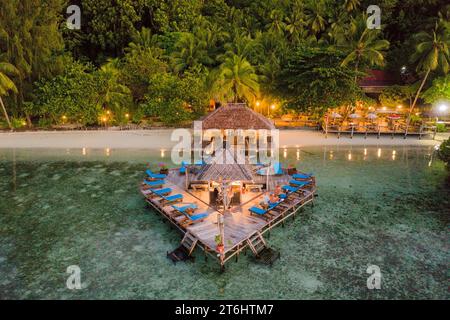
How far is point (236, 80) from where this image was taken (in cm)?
3978

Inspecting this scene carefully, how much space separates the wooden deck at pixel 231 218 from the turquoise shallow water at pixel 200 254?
0.57m

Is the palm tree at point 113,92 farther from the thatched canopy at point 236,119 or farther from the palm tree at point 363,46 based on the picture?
the palm tree at point 363,46

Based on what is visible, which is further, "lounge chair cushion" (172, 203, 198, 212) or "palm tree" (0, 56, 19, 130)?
"palm tree" (0, 56, 19, 130)

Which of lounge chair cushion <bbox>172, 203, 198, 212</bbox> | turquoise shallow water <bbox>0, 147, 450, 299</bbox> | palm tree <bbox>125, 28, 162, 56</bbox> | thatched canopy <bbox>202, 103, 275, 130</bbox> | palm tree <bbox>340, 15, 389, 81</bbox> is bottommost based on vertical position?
turquoise shallow water <bbox>0, 147, 450, 299</bbox>

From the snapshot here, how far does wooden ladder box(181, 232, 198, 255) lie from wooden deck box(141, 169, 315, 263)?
0.12 meters

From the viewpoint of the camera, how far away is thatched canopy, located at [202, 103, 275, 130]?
22.8m

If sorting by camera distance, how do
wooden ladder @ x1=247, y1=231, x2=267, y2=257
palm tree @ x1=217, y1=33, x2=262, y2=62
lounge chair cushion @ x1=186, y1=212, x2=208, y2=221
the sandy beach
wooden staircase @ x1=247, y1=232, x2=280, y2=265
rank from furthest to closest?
1. palm tree @ x1=217, y1=33, x2=262, y2=62
2. the sandy beach
3. lounge chair cushion @ x1=186, y1=212, x2=208, y2=221
4. wooden ladder @ x1=247, y1=231, x2=267, y2=257
5. wooden staircase @ x1=247, y1=232, x2=280, y2=265

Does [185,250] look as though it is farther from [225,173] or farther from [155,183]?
[155,183]

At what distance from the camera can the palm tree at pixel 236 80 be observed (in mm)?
39875

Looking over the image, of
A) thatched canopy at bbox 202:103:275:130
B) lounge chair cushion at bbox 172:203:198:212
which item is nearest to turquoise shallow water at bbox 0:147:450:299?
lounge chair cushion at bbox 172:203:198:212

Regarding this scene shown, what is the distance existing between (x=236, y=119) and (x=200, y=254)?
37.9ft

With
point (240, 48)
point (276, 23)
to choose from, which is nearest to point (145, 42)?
point (240, 48)

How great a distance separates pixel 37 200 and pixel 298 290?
15.3 meters

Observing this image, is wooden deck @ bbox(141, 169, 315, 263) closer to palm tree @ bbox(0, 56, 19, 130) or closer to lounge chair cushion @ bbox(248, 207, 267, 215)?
lounge chair cushion @ bbox(248, 207, 267, 215)
